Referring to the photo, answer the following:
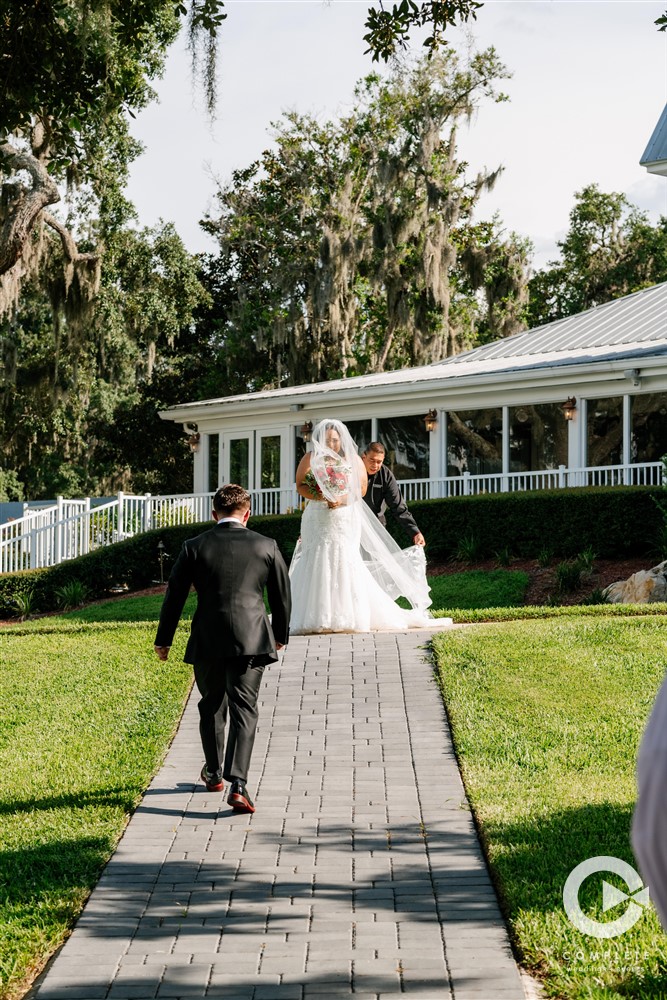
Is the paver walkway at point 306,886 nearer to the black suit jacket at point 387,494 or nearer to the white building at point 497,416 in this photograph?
the black suit jacket at point 387,494

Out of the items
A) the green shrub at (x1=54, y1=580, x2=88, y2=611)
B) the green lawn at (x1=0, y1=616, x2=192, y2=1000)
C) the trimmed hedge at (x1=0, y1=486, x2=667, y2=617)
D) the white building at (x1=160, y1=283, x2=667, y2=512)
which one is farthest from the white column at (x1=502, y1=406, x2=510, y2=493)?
the green lawn at (x1=0, y1=616, x2=192, y2=1000)

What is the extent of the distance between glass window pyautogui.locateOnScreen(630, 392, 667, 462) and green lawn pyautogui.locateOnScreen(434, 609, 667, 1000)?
990 centimetres

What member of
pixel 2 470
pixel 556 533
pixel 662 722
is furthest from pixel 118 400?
pixel 662 722

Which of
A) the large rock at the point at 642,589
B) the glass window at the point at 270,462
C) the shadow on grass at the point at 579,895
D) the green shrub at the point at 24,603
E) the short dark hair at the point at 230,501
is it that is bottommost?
the green shrub at the point at 24,603

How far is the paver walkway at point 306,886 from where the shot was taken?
4.46m

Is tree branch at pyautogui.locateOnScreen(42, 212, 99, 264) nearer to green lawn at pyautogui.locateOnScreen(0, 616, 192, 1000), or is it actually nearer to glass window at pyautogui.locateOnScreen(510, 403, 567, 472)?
Result: glass window at pyautogui.locateOnScreen(510, 403, 567, 472)

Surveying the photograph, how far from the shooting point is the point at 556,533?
62.1ft

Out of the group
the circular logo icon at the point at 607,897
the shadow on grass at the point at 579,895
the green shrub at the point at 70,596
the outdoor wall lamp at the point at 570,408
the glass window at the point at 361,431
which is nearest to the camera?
the shadow on grass at the point at 579,895

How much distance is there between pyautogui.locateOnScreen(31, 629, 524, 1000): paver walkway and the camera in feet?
14.6

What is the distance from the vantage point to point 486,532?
64.9ft

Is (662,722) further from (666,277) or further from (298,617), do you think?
(666,277)

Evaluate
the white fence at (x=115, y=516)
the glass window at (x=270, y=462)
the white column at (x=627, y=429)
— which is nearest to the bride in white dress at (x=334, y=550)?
the white fence at (x=115, y=516)

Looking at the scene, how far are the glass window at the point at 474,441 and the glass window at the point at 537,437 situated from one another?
361 millimetres

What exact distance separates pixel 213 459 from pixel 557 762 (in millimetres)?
22812
